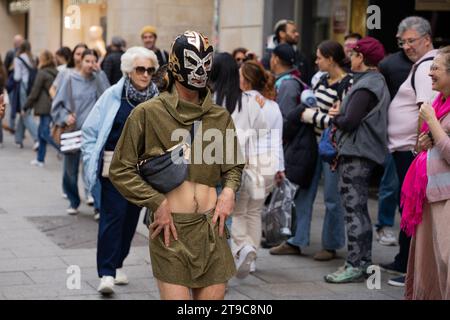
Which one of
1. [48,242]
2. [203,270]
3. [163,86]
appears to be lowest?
[48,242]

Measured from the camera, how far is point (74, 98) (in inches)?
413

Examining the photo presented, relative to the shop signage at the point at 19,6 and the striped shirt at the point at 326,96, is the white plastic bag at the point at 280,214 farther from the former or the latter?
the shop signage at the point at 19,6

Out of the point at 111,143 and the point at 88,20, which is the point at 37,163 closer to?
the point at 88,20

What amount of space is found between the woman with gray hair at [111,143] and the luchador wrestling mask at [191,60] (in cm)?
250

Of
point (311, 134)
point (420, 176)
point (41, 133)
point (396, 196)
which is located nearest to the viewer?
point (420, 176)

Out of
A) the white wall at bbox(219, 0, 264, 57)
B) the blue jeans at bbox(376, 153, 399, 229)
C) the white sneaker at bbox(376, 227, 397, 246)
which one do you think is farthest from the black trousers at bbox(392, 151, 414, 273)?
the white wall at bbox(219, 0, 264, 57)

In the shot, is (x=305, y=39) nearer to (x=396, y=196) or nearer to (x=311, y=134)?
(x=396, y=196)

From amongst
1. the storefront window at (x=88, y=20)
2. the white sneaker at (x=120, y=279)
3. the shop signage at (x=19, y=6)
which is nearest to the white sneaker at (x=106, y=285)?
the white sneaker at (x=120, y=279)

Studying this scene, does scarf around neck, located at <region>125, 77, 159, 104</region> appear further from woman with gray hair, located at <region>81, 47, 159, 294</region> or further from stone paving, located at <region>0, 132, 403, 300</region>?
stone paving, located at <region>0, 132, 403, 300</region>

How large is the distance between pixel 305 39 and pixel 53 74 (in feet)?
13.4

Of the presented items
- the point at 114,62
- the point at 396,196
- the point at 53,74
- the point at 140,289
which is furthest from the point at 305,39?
the point at 140,289

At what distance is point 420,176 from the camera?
19.8 feet

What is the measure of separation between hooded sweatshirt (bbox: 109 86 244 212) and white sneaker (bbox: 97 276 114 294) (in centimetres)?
251

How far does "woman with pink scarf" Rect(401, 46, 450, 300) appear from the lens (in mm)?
5805
